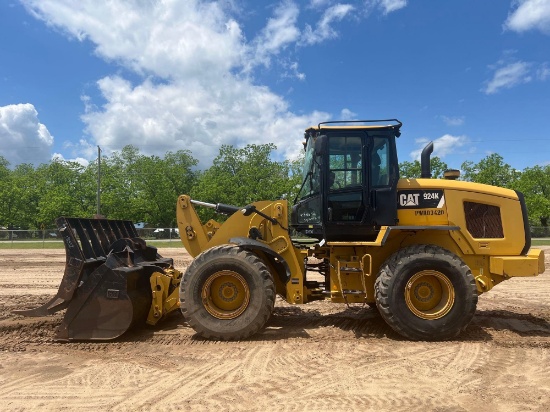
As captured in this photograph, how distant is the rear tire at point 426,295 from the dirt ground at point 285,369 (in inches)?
8.4

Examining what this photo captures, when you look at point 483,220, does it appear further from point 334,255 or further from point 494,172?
point 494,172

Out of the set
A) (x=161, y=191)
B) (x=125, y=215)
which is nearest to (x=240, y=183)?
(x=161, y=191)

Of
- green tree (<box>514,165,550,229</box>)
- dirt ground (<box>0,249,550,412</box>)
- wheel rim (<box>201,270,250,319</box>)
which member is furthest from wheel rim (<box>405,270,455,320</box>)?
green tree (<box>514,165,550,229</box>)

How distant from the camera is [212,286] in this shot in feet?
18.6

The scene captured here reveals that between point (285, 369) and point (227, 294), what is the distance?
1.51 metres

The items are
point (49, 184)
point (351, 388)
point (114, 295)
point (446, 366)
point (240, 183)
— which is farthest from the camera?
point (49, 184)

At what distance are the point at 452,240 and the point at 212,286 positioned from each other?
11.2 ft

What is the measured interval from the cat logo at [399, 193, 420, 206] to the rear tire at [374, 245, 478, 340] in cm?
73

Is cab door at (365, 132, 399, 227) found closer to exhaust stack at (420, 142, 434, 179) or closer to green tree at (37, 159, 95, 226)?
exhaust stack at (420, 142, 434, 179)

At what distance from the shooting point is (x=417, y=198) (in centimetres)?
600

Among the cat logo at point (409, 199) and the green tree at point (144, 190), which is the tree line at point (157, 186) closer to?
the green tree at point (144, 190)

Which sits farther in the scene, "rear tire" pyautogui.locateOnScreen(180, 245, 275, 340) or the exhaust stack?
the exhaust stack

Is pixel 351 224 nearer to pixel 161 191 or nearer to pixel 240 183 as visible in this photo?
pixel 240 183

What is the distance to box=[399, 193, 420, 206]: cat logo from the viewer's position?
5.99 m
